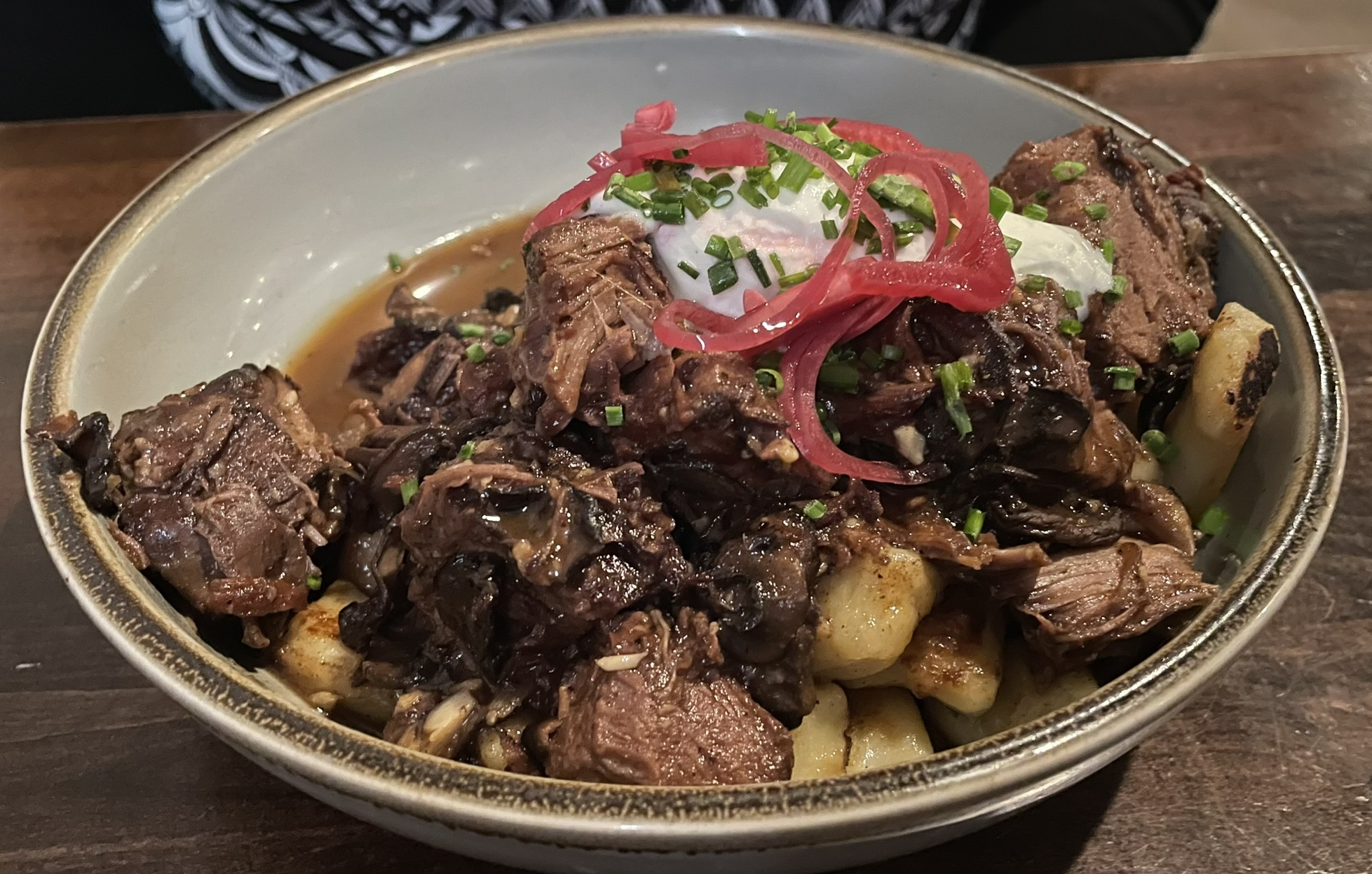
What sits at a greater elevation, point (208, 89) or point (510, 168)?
point (510, 168)

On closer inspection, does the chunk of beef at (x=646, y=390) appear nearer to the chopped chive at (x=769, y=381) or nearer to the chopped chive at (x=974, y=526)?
the chopped chive at (x=769, y=381)

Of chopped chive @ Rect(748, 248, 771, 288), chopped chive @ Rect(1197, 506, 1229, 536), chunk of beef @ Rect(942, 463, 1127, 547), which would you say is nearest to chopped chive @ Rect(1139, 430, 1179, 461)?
chopped chive @ Rect(1197, 506, 1229, 536)

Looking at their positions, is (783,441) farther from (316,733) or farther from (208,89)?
(208,89)

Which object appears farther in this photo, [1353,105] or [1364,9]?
[1364,9]

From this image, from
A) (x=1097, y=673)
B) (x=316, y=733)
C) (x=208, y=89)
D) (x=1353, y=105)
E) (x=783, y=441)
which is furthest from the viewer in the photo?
(x=208, y=89)

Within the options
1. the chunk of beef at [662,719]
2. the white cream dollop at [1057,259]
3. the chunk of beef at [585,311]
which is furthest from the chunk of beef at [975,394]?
the chunk of beef at [662,719]

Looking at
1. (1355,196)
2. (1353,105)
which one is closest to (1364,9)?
(1353,105)

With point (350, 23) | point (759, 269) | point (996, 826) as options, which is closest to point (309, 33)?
point (350, 23)

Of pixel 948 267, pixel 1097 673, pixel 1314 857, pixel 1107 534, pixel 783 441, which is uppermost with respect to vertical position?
pixel 948 267

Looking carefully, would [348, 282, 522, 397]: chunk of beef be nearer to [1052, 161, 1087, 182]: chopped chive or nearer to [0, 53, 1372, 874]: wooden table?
[0, 53, 1372, 874]: wooden table
